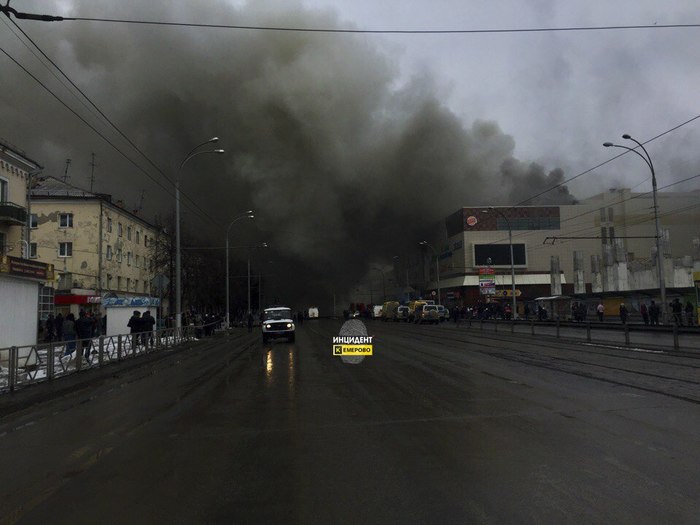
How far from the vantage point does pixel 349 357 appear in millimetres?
17203

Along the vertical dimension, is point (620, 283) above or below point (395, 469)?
above

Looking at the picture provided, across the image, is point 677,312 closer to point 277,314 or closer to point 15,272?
point 277,314

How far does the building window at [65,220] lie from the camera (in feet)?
138

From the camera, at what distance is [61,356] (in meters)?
13.0

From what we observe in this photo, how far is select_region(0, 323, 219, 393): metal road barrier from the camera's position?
1081 cm

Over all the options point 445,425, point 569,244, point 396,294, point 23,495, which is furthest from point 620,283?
point 23,495

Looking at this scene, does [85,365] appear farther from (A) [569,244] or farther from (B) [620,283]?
(A) [569,244]

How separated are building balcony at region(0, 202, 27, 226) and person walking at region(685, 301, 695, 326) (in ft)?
102

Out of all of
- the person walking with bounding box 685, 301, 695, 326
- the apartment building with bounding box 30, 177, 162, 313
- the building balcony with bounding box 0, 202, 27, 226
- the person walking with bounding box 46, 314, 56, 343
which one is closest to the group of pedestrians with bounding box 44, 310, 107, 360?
the person walking with bounding box 46, 314, 56, 343

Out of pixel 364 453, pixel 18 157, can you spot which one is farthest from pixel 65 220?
pixel 364 453

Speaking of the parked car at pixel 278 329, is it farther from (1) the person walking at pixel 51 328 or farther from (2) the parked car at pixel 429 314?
(2) the parked car at pixel 429 314

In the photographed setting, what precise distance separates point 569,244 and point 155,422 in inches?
2921

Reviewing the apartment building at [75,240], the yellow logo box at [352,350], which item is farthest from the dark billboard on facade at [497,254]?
the yellow logo box at [352,350]

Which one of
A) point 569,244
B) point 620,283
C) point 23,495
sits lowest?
point 23,495
